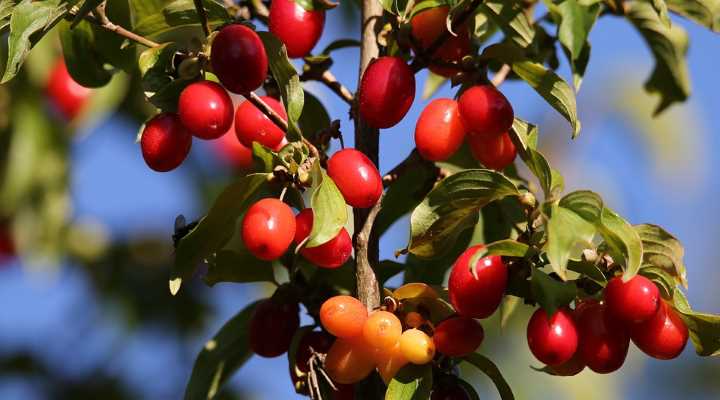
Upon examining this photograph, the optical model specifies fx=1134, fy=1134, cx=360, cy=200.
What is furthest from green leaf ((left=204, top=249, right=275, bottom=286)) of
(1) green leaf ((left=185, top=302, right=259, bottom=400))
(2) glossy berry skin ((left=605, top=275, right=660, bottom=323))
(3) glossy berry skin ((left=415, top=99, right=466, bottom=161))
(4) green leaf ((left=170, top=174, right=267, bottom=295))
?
(2) glossy berry skin ((left=605, top=275, right=660, bottom=323))

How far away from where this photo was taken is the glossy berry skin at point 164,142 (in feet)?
5.40

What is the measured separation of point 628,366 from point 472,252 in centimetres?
422

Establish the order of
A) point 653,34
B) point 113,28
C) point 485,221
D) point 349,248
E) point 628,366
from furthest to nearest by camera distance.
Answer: point 628,366
point 653,34
point 485,221
point 113,28
point 349,248

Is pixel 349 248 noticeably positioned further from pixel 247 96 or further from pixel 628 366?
pixel 628 366

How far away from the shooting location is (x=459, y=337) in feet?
5.13

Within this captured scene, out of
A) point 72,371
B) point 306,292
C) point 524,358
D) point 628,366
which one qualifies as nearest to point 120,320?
point 72,371

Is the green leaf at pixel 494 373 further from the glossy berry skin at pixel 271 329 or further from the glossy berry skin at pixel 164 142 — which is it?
the glossy berry skin at pixel 164 142

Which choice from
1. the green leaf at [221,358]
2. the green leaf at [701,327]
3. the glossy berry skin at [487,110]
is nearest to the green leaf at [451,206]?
the glossy berry skin at [487,110]

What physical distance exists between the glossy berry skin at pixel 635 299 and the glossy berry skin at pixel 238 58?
0.57 m

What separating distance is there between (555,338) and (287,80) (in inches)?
20.9

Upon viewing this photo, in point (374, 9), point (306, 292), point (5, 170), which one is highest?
point (374, 9)

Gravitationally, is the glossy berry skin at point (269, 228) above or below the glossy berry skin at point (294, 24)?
below

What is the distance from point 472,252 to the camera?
154 cm

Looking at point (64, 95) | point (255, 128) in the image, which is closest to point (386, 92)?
point (255, 128)
